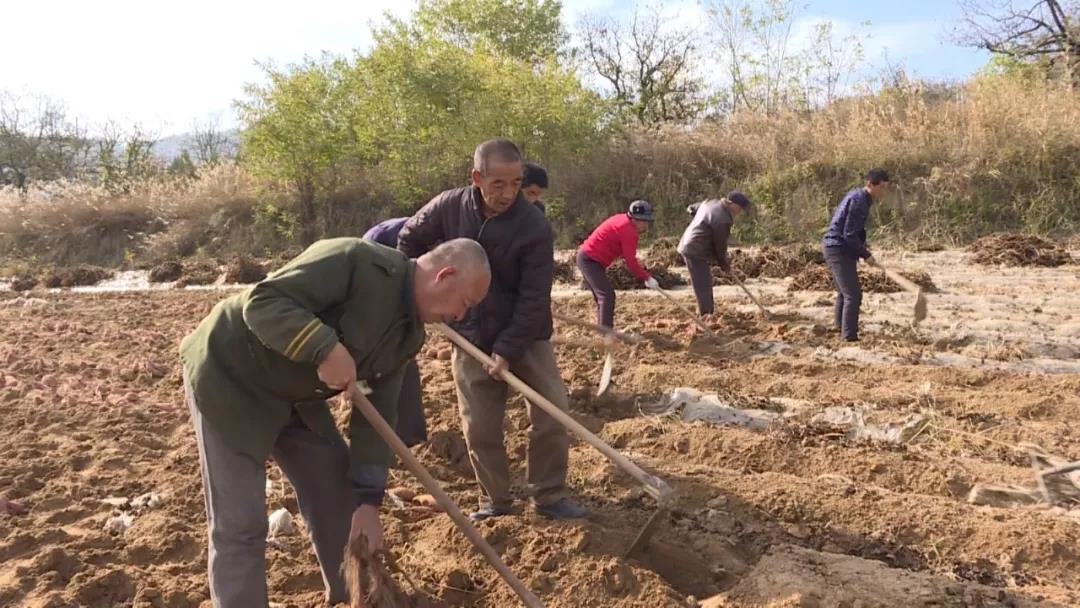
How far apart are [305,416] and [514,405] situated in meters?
2.83

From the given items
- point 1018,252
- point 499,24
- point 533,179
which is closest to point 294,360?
point 533,179

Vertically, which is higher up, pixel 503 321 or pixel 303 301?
pixel 303 301

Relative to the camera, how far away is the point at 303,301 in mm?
2191

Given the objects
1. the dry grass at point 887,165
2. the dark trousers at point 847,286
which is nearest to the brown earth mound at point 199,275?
the dry grass at point 887,165

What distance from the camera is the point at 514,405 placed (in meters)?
5.32

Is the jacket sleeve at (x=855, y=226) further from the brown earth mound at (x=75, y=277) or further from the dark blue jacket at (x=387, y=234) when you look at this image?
the brown earth mound at (x=75, y=277)

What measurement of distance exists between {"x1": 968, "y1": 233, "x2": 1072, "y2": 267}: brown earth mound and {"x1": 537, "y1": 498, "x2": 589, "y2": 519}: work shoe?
8.82 metres

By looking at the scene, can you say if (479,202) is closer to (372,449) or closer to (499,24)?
(372,449)

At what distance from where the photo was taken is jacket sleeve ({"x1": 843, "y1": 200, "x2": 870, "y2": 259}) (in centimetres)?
666

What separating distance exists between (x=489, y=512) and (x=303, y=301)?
1912mm

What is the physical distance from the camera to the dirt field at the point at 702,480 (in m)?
3.11

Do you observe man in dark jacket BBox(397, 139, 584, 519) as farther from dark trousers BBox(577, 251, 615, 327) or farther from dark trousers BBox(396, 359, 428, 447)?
dark trousers BBox(577, 251, 615, 327)

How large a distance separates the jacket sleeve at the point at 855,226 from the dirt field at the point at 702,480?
863mm

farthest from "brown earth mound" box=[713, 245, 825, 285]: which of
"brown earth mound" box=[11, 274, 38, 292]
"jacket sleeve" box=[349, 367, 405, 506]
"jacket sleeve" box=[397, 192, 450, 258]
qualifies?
"brown earth mound" box=[11, 274, 38, 292]
